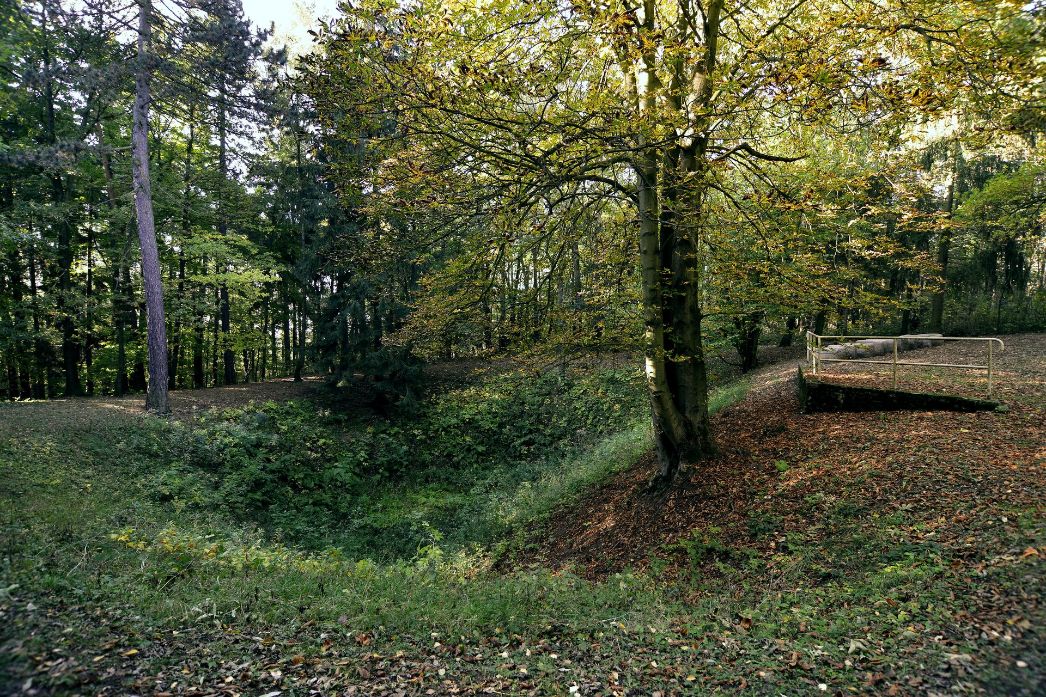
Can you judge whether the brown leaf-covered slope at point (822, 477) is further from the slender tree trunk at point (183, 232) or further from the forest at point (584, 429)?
the slender tree trunk at point (183, 232)

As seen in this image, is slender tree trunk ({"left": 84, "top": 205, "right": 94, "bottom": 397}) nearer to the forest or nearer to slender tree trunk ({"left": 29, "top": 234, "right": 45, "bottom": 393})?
slender tree trunk ({"left": 29, "top": 234, "right": 45, "bottom": 393})

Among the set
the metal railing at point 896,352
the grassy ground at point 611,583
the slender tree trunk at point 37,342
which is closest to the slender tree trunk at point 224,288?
the slender tree trunk at point 37,342

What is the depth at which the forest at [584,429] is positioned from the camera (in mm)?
3764

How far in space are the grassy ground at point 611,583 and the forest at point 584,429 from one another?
0.04 m

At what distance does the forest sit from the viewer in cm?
376

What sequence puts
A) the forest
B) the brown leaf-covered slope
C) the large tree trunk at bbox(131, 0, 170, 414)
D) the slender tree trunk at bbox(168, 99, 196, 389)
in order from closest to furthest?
the forest, the brown leaf-covered slope, the large tree trunk at bbox(131, 0, 170, 414), the slender tree trunk at bbox(168, 99, 196, 389)

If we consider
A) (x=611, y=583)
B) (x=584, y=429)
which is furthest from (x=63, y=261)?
(x=611, y=583)

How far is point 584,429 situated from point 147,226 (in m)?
13.2

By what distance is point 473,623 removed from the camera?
4.61m

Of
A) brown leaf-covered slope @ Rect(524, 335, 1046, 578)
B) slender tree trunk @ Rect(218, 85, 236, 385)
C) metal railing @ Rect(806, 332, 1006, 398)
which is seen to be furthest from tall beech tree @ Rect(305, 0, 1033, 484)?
slender tree trunk @ Rect(218, 85, 236, 385)

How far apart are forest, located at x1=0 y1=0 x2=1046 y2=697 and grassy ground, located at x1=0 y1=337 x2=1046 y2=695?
0.04 m

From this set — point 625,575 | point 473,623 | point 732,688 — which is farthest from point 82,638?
point 625,575

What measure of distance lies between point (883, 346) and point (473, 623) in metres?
16.1

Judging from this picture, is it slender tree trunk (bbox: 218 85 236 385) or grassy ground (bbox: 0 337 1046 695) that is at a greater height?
slender tree trunk (bbox: 218 85 236 385)
